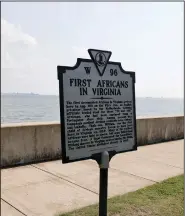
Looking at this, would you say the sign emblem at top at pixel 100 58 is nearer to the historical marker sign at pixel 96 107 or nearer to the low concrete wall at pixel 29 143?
the historical marker sign at pixel 96 107

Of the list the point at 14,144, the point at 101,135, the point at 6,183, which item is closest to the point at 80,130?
the point at 101,135

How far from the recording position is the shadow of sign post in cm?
336

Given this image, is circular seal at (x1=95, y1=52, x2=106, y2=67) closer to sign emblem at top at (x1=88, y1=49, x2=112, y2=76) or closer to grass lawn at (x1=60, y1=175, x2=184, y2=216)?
sign emblem at top at (x1=88, y1=49, x2=112, y2=76)

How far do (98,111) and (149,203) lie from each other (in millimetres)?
1813

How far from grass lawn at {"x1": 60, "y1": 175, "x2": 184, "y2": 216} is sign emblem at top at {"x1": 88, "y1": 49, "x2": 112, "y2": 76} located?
187cm

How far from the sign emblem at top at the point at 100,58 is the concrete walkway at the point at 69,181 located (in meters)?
2.01

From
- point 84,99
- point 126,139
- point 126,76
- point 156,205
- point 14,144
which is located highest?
point 126,76

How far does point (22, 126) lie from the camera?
6.89 meters

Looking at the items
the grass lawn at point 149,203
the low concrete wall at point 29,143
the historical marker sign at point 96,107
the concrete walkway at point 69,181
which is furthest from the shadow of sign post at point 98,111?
the low concrete wall at point 29,143

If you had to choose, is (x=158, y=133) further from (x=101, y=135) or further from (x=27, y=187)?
(x=101, y=135)

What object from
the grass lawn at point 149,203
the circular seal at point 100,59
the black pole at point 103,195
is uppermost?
the circular seal at point 100,59

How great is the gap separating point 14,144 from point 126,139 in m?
3.54

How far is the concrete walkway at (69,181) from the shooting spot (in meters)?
4.50

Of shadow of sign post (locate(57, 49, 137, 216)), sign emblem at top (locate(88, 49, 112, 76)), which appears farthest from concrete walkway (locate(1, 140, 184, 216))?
sign emblem at top (locate(88, 49, 112, 76))
